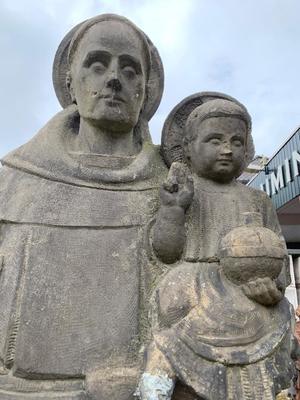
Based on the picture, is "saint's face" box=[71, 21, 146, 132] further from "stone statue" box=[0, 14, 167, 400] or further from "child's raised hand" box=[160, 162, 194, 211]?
"child's raised hand" box=[160, 162, 194, 211]

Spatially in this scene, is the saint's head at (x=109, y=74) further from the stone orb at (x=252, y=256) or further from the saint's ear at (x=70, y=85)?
the stone orb at (x=252, y=256)

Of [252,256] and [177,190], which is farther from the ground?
[177,190]

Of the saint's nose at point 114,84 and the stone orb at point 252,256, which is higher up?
the saint's nose at point 114,84

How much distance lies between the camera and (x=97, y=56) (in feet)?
8.81

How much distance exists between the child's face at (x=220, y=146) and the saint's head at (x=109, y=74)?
0.45 m

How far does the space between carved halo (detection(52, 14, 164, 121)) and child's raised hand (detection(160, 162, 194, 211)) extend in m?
0.94

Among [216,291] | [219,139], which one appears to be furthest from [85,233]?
[219,139]

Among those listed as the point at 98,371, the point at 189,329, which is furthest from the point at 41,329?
the point at 189,329

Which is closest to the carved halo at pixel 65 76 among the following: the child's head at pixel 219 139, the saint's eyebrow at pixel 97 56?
the saint's eyebrow at pixel 97 56

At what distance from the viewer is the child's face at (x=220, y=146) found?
2.48 m

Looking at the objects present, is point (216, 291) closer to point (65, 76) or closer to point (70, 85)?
point (70, 85)

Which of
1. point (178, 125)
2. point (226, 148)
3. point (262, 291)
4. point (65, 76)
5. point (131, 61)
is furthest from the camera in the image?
point (65, 76)

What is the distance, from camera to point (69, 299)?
224 centimetres

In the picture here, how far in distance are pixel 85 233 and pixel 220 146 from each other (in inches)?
33.1
